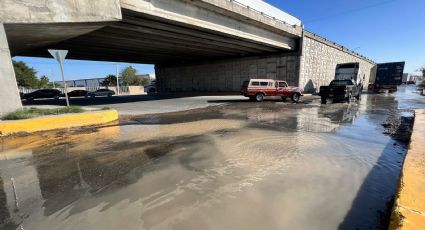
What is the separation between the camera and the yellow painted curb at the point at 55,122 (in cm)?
770

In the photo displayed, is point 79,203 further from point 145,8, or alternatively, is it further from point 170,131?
point 145,8

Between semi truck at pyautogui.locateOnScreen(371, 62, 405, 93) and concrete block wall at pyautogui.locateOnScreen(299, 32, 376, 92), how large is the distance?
479 cm

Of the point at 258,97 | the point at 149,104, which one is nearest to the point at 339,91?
the point at 258,97

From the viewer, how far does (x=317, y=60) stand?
30656 millimetres

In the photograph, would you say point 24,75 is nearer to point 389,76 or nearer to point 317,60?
point 317,60

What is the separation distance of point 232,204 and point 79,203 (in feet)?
7.32

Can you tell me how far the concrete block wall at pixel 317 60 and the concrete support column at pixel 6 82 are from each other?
26769 mm

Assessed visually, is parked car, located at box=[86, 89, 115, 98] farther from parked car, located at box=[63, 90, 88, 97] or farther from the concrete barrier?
the concrete barrier

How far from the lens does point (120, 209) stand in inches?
125

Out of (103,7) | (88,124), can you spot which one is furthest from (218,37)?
(88,124)

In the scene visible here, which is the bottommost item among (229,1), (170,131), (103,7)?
(170,131)

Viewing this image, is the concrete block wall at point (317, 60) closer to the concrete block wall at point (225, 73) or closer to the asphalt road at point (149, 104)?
the concrete block wall at point (225, 73)

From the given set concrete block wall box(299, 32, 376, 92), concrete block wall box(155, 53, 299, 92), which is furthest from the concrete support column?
concrete block wall box(299, 32, 376, 92)

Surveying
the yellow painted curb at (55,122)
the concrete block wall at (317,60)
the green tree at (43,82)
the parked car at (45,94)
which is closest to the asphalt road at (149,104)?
the yellow painted curb at (55,122)
